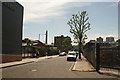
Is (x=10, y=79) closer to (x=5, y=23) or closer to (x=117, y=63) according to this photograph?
(x=117, y=63)

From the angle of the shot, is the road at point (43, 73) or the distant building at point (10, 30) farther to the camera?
the distant building at point (10, 30)

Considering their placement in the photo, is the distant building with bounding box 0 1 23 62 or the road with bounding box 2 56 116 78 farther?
the distant building with bounding box 0 1 23 62

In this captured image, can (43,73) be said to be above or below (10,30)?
below

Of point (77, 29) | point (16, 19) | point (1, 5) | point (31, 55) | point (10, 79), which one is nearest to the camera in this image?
point (10, 79)

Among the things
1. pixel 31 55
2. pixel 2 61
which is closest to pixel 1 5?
pixel 2 61

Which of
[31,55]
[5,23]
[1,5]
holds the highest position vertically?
[1,5]

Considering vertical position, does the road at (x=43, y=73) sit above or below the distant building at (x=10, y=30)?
below

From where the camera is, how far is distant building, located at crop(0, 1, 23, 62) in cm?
2780

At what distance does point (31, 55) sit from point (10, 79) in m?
36.4

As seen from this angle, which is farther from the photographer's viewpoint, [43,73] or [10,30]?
[10,30]

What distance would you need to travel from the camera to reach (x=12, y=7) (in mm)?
31094

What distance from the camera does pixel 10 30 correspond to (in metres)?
30.5

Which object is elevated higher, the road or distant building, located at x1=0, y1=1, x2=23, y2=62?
distant building, located at x1=0, y1=1, x2=23, y2=62

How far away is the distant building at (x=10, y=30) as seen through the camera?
27.8 meters
